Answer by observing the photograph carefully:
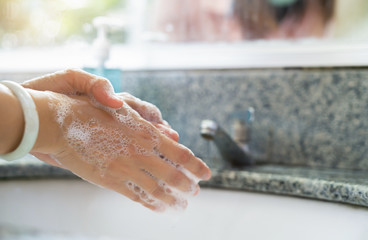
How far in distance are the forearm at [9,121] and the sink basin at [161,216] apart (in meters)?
0.33

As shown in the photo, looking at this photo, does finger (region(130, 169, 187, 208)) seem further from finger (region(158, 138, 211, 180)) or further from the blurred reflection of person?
the blurred reflection of person

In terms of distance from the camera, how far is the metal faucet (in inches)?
32.6

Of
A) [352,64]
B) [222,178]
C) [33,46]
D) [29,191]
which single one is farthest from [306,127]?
[33,46]

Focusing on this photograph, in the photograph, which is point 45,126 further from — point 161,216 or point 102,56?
point 102,56

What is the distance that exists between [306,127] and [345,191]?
12.2 inches

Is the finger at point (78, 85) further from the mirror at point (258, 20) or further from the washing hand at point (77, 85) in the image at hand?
the mirror at point (258, 20)

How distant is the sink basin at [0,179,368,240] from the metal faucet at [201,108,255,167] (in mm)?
98

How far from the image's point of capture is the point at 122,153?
646 millimetres

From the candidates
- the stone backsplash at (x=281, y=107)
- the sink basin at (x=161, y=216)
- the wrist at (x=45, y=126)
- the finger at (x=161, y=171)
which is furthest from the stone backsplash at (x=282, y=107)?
the wrist at (x=45, y=126)

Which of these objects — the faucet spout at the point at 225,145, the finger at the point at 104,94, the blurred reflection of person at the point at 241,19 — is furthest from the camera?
the blurred reflection of person at the point at 241,19

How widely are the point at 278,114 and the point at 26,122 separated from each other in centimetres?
64

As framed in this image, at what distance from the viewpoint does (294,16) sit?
106 cm

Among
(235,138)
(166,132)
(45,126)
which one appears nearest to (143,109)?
(166,132)

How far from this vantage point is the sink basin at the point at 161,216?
709 mm
